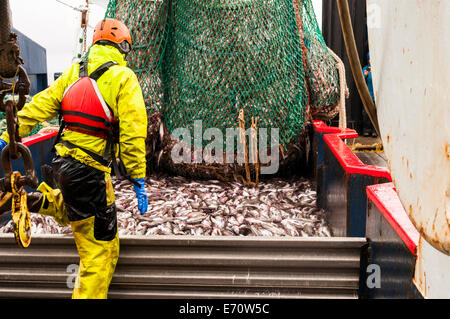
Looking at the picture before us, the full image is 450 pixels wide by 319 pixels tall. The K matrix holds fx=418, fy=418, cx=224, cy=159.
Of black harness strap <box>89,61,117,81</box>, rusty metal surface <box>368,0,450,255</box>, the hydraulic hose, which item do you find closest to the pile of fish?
black harness strap <box>89,61,117,81</box>

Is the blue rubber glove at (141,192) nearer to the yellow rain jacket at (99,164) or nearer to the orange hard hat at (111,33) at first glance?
the yellow rain jacket at (99,164)

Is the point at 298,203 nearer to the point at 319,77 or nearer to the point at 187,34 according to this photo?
the point at 319,77

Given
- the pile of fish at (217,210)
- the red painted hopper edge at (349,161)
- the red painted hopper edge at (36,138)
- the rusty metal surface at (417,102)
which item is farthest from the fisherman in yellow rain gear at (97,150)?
the rusty metal surface at (417,102)

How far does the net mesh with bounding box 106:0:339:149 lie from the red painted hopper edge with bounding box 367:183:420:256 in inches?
120

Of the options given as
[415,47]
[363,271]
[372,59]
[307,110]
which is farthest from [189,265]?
[307,110]

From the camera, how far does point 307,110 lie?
589 centimetres

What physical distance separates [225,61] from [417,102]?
183 inches

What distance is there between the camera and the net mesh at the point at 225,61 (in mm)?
5398

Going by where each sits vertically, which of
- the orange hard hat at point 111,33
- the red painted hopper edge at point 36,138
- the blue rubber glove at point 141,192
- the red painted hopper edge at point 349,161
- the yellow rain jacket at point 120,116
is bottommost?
the blue rubber glove at point 141,192

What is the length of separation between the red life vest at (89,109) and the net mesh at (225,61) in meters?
2.28

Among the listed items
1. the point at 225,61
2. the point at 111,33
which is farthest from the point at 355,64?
the point at 225,61

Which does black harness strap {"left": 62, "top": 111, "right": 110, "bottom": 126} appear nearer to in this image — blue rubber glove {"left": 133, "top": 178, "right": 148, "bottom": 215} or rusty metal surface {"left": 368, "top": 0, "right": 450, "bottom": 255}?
blue rubber glove {"left": 133, "top": 178, "right": 148, "bottom": 215}

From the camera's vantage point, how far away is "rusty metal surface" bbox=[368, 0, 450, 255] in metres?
0.79

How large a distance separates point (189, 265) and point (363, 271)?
4.17 feet
